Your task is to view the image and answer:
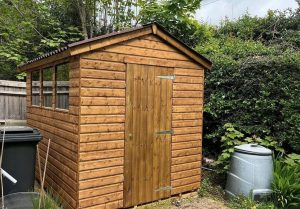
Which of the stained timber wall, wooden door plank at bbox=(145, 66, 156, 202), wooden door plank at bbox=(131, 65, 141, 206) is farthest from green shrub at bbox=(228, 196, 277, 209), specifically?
wooden door plank at bbox=(131, 65, 141, 206)

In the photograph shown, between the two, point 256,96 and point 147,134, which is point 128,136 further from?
point 256,96

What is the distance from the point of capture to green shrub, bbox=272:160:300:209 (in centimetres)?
455

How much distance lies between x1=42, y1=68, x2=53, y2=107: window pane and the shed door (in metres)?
1.57

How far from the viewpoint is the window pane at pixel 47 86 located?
4981mm

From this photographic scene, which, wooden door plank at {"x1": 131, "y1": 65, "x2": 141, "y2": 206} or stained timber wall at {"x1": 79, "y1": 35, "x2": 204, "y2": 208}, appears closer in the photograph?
stained timber wall at {"x1": 79, "y1": 35, "x2": 204, "y2": 208}

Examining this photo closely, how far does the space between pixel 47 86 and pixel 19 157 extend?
5.06ft

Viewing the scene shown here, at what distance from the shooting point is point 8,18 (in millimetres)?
9547

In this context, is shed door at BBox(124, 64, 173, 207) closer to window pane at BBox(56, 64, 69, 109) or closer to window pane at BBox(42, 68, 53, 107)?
window pane at BBox(56, 64, 69, 109)

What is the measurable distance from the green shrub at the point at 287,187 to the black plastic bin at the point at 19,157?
151 inches

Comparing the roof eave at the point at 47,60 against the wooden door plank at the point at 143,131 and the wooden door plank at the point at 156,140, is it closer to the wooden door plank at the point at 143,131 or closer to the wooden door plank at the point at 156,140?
the wooden door plank at the point at 143,131

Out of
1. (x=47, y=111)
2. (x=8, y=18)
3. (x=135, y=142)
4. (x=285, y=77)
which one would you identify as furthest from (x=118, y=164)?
(x=8, y=18)

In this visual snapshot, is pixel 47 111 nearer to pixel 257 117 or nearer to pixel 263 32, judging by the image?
pixel 257 117

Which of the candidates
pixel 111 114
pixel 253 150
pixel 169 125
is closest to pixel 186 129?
pixel 169 125

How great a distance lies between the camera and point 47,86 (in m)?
5.18
